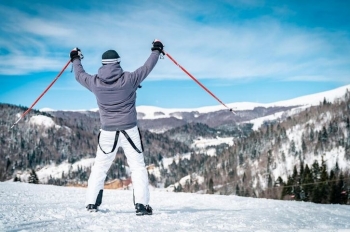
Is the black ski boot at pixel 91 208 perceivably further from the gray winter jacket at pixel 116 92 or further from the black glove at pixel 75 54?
the black glove at pixel 75 54

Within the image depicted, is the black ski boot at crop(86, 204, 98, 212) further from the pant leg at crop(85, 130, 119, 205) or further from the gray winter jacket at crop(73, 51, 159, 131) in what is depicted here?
the gray winter jacket at crop(73, 51, 159, 131)

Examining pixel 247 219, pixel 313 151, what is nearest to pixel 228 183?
pixel 313 151

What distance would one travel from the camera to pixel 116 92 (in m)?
6.89

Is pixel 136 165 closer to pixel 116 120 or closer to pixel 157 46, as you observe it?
pixel 116 120

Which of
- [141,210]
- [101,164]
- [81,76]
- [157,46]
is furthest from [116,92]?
[141,210]

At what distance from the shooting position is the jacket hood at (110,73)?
684cm

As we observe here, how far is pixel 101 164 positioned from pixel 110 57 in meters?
2.26

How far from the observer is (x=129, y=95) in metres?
6.98

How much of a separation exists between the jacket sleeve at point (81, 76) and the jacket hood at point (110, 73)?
0.38 meters

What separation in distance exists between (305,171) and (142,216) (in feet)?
301

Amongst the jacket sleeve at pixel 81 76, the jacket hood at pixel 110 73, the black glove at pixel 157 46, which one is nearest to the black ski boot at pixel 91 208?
the jacket sleeve at pixel 81 76

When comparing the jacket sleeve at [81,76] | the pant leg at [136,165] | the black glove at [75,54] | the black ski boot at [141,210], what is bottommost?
the black ski boot at [141,210]

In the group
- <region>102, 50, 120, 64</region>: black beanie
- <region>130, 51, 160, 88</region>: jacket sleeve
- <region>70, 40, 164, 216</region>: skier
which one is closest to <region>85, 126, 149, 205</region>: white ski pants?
<region>70, 40, 164, 216</region>: skier

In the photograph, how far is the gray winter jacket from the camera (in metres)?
6.86
